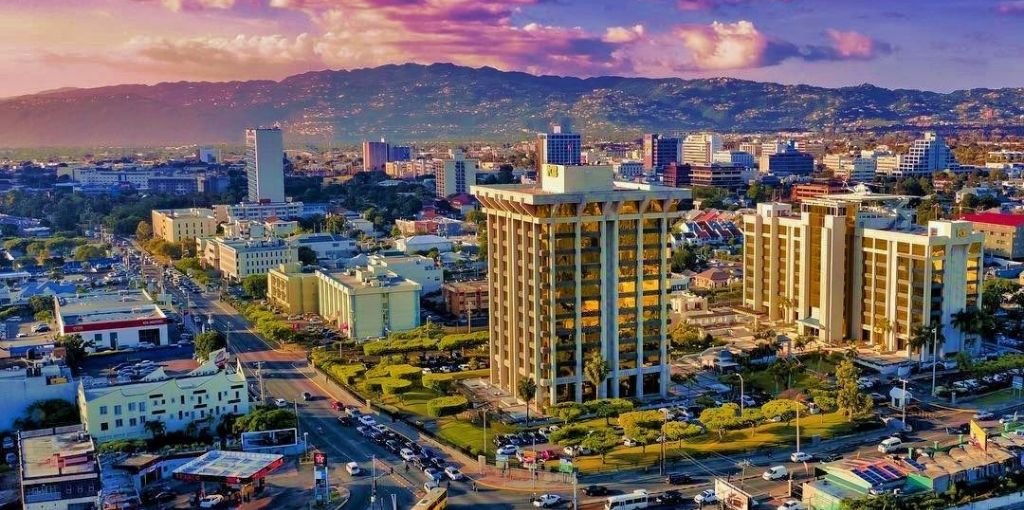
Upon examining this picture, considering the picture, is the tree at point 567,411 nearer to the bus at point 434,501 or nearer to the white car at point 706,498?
the white car at point 706,498

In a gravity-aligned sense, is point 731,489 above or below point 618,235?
below

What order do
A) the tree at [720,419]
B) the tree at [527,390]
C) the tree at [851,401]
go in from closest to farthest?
1. the tree at [720,419]
2. the tree at [851,401]
3. the tree at [527,390]

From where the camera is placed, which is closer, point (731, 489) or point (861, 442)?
point (731, 489)

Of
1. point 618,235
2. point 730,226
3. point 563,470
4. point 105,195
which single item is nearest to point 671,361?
point 618,235

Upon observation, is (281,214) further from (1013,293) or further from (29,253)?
(1013,293)

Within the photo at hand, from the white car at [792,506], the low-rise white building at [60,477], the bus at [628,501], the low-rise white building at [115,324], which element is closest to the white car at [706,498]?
the bus at [628,501]

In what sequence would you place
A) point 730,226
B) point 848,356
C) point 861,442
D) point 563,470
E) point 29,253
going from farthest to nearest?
point 730,226, point 29,253, point 848,356, point 861,442, point 563,470
